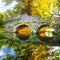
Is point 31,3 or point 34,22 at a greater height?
point 31,3

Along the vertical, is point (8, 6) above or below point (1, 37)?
above

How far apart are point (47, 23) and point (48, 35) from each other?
0.10 metres

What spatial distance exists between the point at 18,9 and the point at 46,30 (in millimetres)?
291

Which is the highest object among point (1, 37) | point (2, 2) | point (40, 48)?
point (2, 2)

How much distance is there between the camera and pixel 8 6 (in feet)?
5.91

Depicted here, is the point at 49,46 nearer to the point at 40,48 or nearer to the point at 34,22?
the point at 40,48

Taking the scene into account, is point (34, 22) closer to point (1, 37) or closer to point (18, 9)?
point (18, 9)

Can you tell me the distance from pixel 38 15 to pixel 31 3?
4.5 inches

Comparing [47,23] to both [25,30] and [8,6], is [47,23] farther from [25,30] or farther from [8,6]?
[8,6]

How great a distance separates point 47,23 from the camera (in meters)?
1.80

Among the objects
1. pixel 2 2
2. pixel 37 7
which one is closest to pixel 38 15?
pixel 37 7

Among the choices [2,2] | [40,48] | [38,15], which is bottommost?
[40,48]

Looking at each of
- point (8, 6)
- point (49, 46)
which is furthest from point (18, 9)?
point (49, 46)

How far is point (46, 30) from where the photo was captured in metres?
1.80
